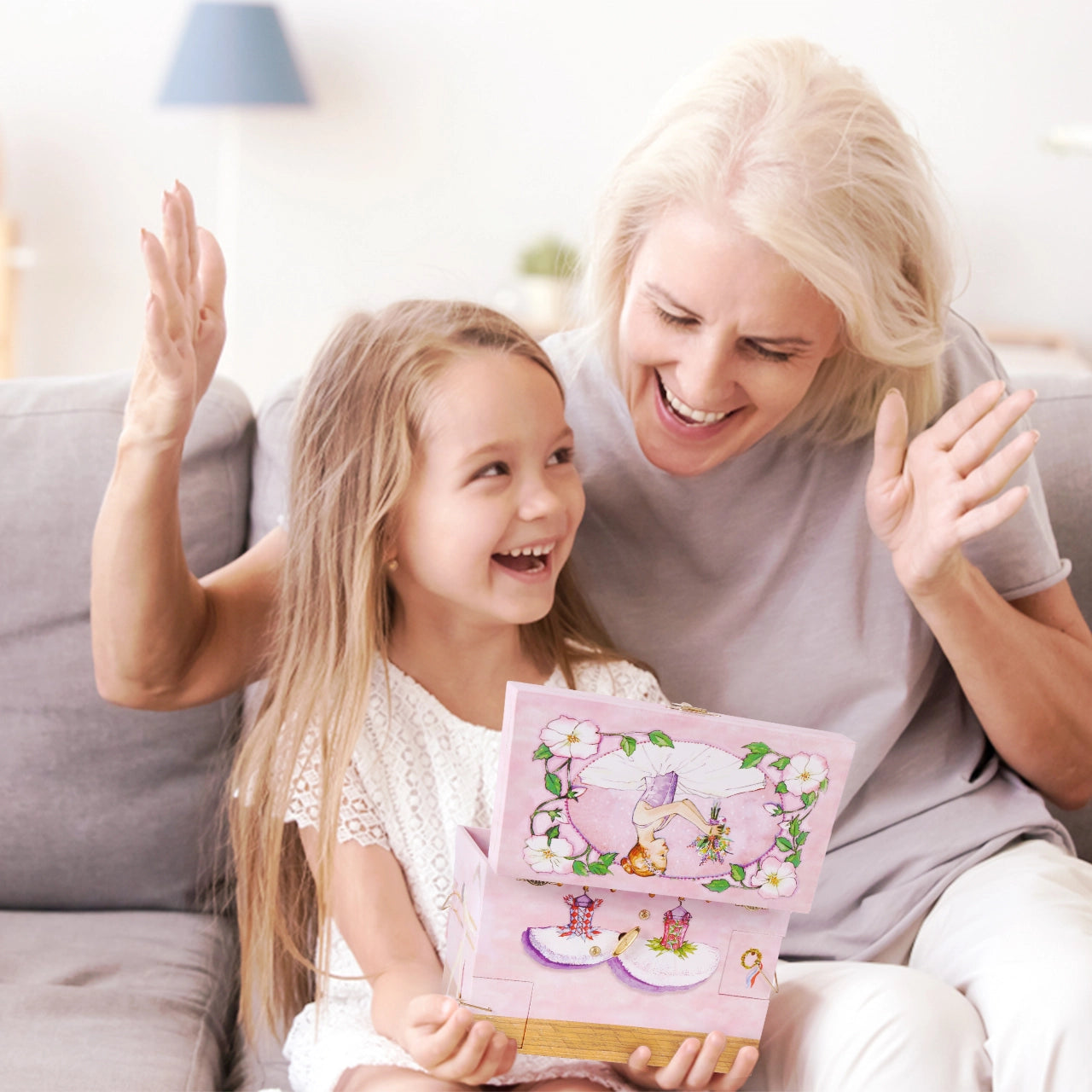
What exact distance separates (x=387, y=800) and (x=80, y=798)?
0.43 m

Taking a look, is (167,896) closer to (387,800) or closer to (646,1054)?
(387,800)

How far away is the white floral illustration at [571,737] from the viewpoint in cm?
91

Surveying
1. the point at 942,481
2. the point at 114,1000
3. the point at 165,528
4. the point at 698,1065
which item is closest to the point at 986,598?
the point at 942,481

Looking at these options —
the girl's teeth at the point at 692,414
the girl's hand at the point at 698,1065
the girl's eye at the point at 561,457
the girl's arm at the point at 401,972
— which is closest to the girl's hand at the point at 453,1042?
the girl's arm at the point at 401,972

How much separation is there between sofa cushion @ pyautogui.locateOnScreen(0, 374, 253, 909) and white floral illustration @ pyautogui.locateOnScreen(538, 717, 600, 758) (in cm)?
64

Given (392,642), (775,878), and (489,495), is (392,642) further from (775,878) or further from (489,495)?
(775,878)

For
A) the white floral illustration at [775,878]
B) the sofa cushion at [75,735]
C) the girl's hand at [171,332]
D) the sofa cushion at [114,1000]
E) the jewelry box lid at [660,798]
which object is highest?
the girl's hand at [171,332]

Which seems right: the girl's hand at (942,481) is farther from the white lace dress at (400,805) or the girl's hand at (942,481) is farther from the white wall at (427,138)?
the white wall at (427,138)

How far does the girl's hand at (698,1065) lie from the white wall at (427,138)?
2.96 meters

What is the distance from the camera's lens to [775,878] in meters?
0.96

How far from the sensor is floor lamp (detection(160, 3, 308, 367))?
3.39 m

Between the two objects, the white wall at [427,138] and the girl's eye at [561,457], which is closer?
the girl's eye at [561,457]

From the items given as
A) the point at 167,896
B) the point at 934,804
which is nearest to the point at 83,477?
the point at 167,896

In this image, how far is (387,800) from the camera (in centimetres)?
119
